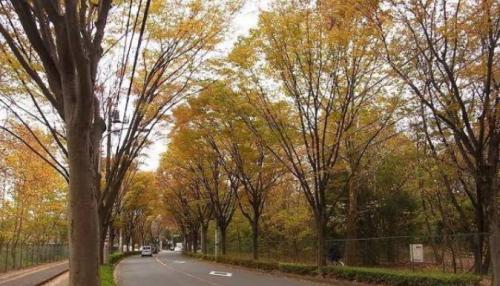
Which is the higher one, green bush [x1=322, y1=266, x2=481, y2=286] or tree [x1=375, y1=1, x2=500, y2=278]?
tree [x1=375, y1=1, x2=500, y2=278]

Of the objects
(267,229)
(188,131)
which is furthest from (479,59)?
(267,229)

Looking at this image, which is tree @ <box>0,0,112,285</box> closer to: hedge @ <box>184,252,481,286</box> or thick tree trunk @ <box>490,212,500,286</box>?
thick tree trunk @ <box>490,212,500,286</box>

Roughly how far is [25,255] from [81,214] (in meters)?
35.4

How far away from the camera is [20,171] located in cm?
3081

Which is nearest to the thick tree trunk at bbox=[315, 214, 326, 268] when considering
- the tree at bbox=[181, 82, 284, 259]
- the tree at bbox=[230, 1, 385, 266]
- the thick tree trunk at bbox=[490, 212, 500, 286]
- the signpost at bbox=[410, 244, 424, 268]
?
the tree at bbox=[230, 1, 385, 266]

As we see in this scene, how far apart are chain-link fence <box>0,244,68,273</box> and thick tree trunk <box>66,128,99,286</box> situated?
2699 centimetres

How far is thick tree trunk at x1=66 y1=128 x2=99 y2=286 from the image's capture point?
548 centimetres

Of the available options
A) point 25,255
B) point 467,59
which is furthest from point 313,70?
point 25,255

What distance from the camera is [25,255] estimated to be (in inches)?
1464

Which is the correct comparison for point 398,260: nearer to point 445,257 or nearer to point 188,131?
point 445,257

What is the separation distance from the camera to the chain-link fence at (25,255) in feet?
101

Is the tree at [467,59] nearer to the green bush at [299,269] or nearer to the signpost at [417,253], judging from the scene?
the signpost at [417,253]

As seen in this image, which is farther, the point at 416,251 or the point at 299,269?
the point at 299,269

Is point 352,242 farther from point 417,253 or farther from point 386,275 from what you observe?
point 386,275
